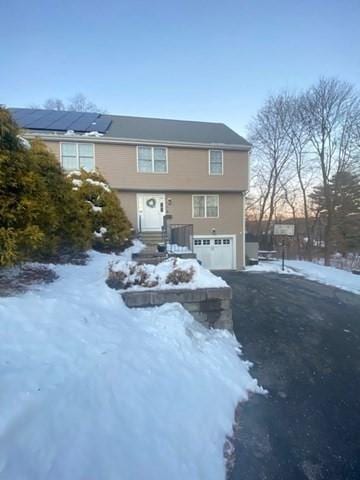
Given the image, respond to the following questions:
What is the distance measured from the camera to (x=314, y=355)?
423 cm

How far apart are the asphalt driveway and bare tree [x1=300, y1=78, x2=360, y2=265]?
50.3 ft

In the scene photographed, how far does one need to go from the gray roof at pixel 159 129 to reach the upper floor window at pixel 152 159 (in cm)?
56

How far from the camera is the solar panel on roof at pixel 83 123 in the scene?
12473mm

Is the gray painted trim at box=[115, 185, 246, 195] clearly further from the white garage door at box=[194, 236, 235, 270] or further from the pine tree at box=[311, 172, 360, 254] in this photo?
the pine tree at box=[311, 172, 360, 254]

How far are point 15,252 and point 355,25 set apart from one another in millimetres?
11447

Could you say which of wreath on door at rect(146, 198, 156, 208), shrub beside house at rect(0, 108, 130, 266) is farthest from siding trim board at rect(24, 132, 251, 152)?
shrub beside house at rect(0, 108, 130, 266)

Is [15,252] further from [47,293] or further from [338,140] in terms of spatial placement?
[338,140]

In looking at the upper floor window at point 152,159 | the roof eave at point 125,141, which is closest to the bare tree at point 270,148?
the roof eave at point 125,141

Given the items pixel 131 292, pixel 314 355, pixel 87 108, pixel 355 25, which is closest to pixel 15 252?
pixel 131 292

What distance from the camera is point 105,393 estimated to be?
6.02 feet

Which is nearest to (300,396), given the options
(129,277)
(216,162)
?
(129,277)

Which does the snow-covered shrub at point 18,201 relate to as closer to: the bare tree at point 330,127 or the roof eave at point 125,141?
the roof eave at point 125,141

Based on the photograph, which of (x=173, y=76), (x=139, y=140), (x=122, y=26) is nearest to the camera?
(x=122, y=26)

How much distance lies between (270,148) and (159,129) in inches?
477
